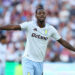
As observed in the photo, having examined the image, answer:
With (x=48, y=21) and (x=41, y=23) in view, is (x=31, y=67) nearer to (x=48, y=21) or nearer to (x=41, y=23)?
(x=41, y=23)

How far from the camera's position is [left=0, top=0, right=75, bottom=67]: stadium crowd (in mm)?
12359

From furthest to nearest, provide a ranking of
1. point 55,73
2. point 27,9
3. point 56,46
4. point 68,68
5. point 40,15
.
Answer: point 27,9
point 56,46
point 68,68
point 55,73
point 40,15

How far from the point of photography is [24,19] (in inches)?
521

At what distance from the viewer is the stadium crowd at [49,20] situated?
1236cm

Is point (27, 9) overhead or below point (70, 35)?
overhead

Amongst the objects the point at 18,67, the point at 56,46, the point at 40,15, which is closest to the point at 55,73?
the point at 18,67

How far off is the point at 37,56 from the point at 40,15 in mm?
718

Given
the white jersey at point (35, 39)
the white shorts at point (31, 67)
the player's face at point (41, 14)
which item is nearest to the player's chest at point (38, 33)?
the white jersey at point (35, 39)

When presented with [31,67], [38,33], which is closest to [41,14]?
[38,33]

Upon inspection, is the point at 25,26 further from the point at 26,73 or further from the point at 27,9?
the point at 27,9

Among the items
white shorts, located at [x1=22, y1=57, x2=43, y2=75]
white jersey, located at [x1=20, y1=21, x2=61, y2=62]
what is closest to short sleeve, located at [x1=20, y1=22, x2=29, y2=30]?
white jersey, located at [x1=20, y1=21, x2=61, y2=62]

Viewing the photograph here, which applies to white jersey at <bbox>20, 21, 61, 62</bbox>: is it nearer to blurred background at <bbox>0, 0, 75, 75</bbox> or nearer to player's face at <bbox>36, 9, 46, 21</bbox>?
player's face at <bbox>36, 9, 46, 21</bbox>

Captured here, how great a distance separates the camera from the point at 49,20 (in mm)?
13312

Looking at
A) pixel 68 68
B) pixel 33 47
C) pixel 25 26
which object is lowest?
pixel 68 68
